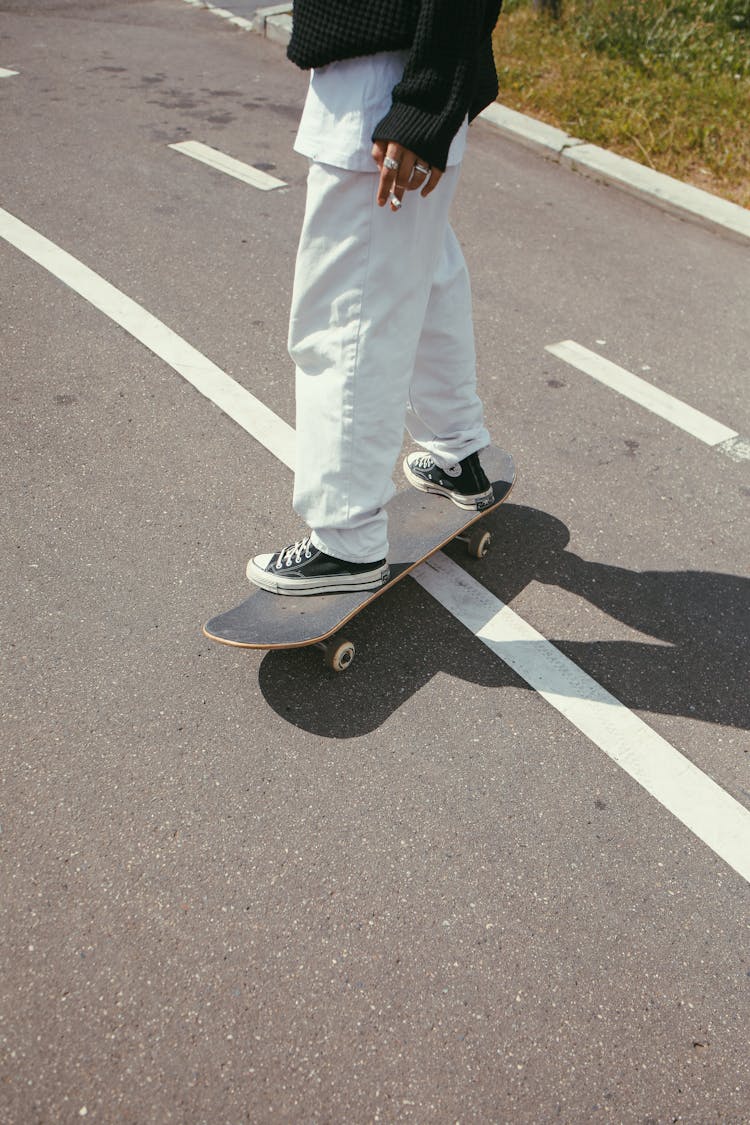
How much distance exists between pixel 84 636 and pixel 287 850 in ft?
3.06

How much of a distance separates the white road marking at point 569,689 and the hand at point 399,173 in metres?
1.29

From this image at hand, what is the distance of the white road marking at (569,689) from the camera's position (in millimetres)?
2393

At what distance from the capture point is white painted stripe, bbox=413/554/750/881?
2.38 meters

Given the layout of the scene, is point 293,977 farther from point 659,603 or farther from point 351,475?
point 659,603

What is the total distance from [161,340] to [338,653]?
2164mm

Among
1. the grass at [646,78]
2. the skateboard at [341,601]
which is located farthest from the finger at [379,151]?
the grass at [646,78]

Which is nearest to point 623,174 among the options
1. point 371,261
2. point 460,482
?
point 460,482

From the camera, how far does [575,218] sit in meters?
5.91

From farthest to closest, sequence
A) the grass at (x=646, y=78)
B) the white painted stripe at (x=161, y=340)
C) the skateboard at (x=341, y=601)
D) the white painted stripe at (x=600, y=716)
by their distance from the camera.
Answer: the grass at (x=646, y=78) → the white painted stripe at (x=161, y=340) → the skateboard at (x=341, y=601) → the white painted stripe at (x=600, y=716)

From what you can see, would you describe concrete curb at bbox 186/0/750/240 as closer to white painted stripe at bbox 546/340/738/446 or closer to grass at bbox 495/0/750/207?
grass at bbox 495/0/750/207

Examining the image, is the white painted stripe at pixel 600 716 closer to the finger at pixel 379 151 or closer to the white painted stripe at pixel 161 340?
the white painted stripe at pixel 161 340

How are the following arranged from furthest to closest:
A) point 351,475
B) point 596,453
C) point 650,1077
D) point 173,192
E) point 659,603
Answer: point 173,192 < point 596,453 < point 659,603 < point 351,475 < point 650,1077

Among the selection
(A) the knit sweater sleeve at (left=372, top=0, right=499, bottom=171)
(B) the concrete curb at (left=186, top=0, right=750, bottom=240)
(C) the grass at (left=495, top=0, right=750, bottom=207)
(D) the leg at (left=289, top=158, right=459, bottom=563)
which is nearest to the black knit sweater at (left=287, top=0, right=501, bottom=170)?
(A) the knit sweater sleeve at (left=372, top=0, right=499, bottom=171)

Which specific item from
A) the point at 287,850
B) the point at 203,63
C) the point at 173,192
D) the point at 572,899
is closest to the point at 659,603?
the point at 572,899
